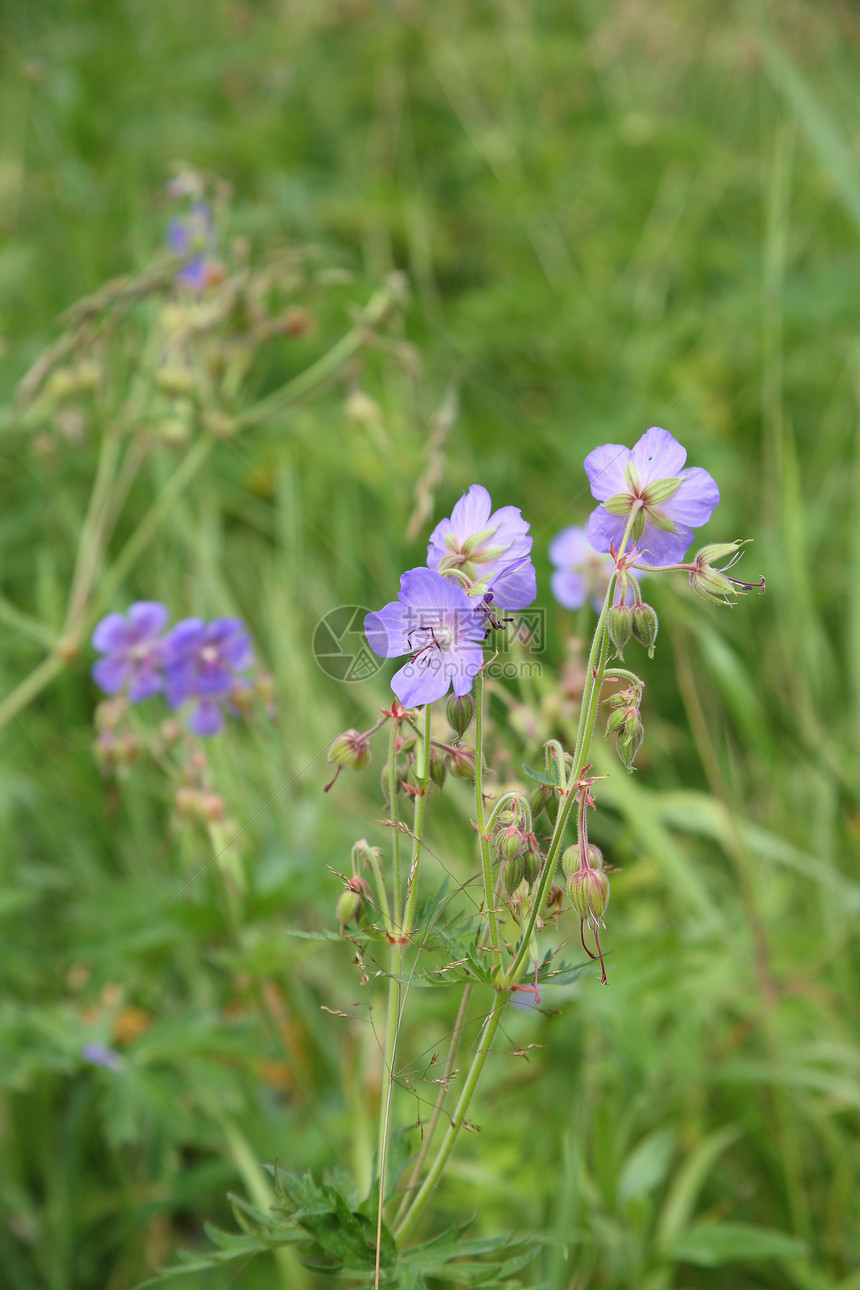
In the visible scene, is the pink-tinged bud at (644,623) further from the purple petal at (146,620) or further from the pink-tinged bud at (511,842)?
the purple petal at (146,620)

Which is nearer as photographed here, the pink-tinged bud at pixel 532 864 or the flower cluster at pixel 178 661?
the pink-tinged bud at pixel 532 864

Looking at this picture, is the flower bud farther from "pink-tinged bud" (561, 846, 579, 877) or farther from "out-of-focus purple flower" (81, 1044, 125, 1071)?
A: "out-of-focus purple flower" (81, 1044, 125, 1071)

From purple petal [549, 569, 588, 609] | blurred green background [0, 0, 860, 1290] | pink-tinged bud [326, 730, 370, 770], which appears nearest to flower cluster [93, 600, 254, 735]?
blurred green background [0, 0, 860, 1290]

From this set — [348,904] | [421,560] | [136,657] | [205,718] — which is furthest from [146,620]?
[348,904]

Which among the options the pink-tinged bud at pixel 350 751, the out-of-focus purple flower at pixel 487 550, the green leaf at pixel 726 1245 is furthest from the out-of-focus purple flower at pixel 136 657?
the green leaf at pixel 726 1245

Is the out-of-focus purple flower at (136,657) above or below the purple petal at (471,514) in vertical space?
above

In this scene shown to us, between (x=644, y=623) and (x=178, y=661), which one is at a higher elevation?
(x=178, y=661)

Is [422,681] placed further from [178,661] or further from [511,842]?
[178,661]
